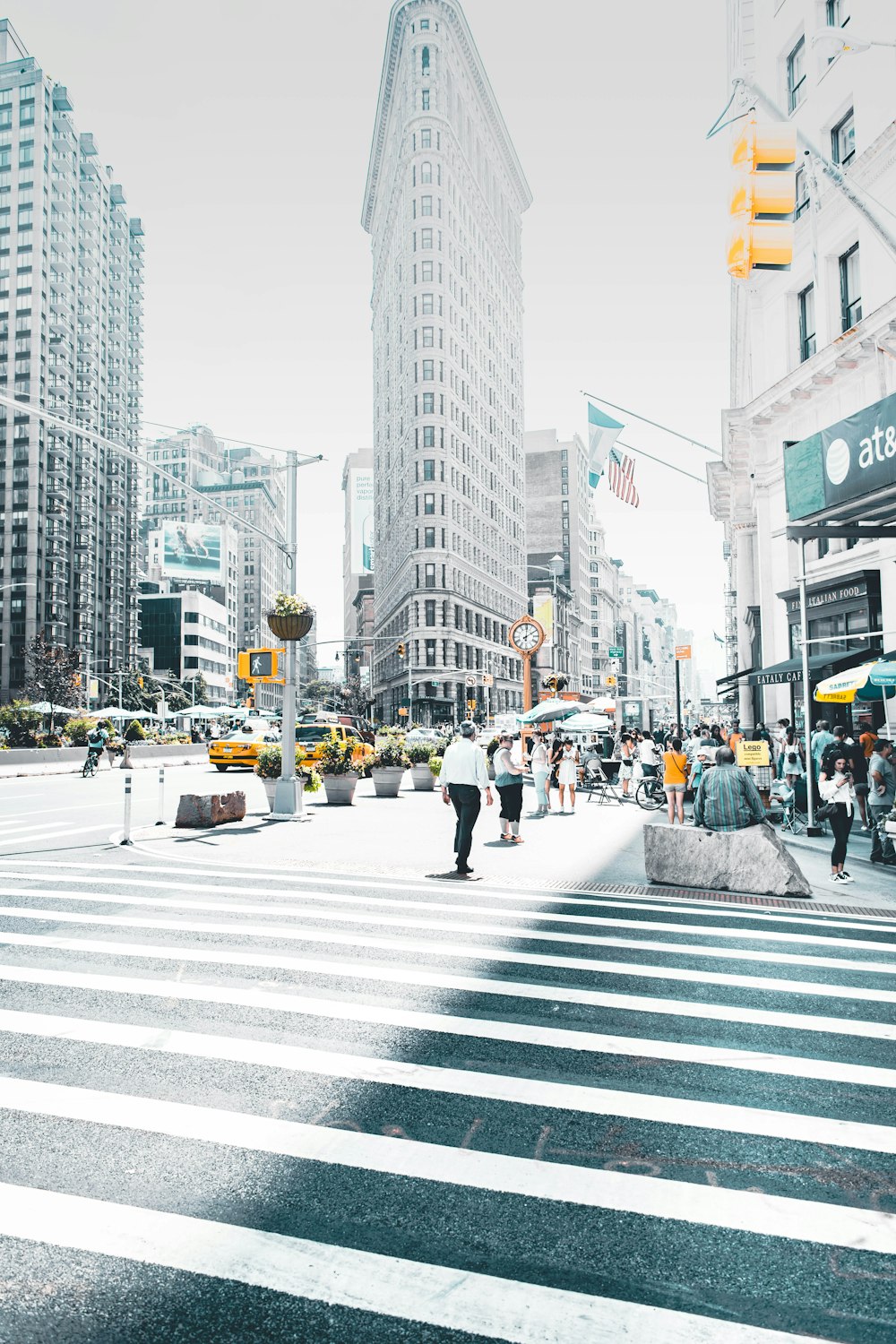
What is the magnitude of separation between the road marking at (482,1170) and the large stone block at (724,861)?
7.40m

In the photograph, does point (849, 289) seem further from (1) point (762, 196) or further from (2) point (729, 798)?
(2) point (729, 798)

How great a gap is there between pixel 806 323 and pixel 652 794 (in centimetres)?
1595

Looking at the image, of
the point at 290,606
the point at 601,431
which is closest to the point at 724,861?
the point at 290,606

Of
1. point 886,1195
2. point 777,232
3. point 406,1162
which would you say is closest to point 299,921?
point 406,1162

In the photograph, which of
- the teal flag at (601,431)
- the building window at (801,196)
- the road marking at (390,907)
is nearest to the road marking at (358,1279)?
the road marking at (390,907)

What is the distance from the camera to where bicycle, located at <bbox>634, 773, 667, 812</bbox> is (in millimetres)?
23391

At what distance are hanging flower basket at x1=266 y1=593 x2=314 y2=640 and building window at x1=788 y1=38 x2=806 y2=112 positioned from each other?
74.2ft

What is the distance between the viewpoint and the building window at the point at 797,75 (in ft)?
89.7

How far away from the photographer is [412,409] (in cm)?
8756

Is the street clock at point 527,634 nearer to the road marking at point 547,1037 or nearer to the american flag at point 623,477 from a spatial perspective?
the american flag at point 623,477

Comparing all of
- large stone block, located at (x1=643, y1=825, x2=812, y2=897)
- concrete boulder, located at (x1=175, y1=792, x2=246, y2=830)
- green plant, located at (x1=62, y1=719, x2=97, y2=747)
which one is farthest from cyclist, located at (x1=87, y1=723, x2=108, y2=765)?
large stone block, located at (x1=643, y1=825, x2=812, y2=897)

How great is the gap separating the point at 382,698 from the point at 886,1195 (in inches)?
4143

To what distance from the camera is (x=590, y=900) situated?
10.4 meters

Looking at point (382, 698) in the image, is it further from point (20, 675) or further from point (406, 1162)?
point (406, 1162)
